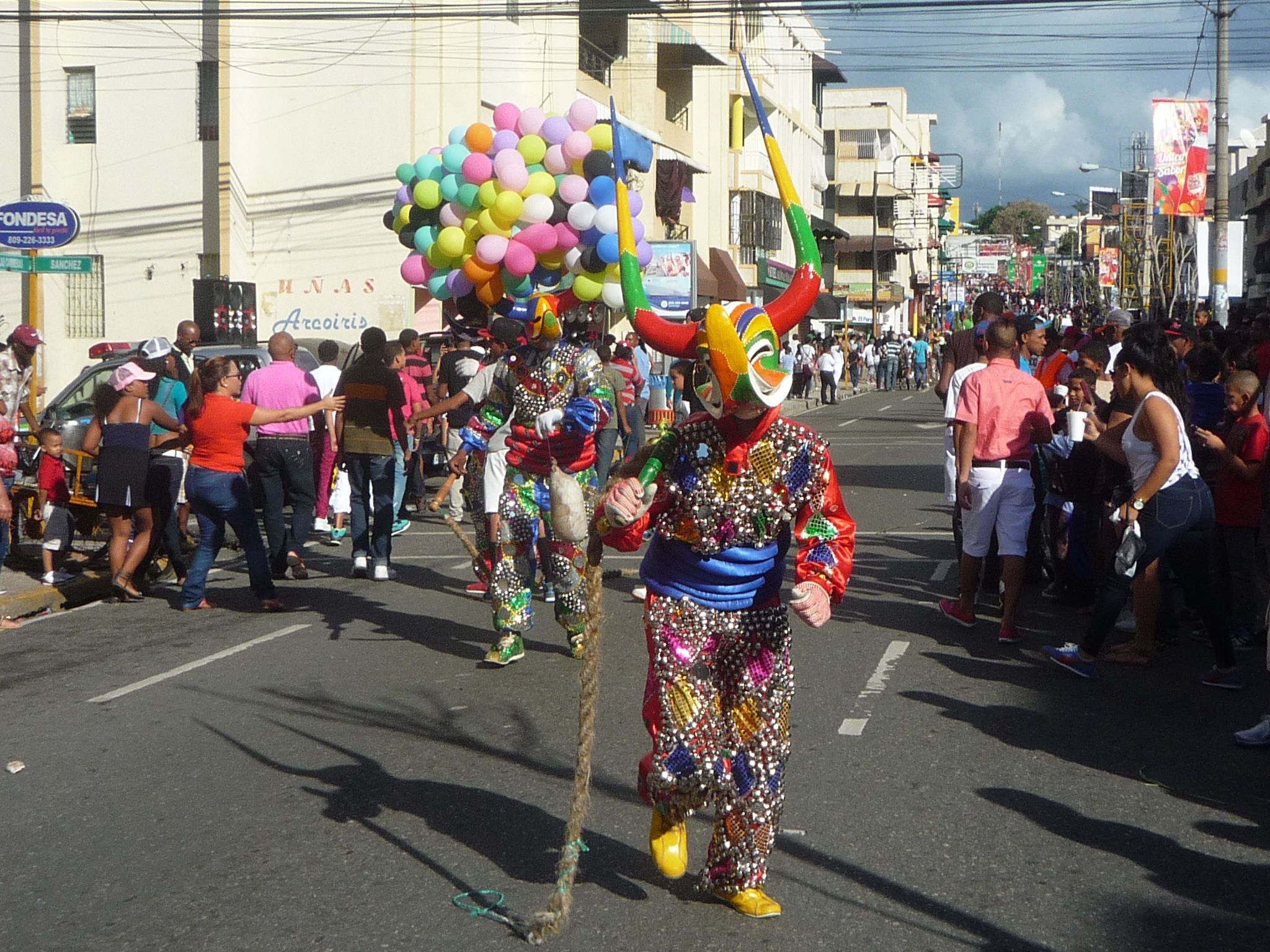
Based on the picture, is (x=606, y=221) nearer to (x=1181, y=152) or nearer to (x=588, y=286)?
(x=588, y=286)

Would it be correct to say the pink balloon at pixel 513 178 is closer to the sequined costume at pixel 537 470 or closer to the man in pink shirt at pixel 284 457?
the sequined costume at pixel 537 470

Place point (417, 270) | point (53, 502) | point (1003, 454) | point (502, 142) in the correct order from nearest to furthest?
point (1003, 454) < point (502, 142) < point (417, 270) < point (53, 502)

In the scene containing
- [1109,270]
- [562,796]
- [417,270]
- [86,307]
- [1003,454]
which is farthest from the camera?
[1109,270]

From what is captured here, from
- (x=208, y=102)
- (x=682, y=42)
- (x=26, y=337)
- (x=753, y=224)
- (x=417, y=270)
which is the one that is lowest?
(x=26, y=337)

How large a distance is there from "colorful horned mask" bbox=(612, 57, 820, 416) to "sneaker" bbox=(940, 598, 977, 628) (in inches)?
181

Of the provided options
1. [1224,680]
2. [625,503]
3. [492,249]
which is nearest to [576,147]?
[492,249]

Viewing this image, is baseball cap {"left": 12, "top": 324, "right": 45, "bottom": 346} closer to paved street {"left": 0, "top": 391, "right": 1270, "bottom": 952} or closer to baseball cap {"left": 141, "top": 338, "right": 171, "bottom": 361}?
baseball cap {"left": 141, "top": 338, "right": 171, "bottom": 361}

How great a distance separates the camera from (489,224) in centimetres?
940

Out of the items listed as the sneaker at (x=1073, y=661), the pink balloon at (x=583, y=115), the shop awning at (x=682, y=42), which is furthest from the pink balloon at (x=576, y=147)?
the shop awning at (x=682, y=42)

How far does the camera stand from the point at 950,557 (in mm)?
11844

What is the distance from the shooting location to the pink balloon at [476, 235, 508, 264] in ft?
30.7

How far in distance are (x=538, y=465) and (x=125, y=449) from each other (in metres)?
4.09

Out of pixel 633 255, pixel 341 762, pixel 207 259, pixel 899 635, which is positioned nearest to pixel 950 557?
pixel 899 635

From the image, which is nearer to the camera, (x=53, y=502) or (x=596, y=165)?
(x=596, y=165)
